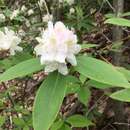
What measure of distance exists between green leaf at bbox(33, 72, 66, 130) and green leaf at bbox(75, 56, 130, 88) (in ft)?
0.29

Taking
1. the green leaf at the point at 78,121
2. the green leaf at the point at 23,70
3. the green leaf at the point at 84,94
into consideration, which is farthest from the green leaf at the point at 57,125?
the green leaf at the point at 23,70

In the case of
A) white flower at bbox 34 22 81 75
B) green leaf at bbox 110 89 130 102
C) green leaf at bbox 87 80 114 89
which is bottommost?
green leaf at bbox 87 80 114 89

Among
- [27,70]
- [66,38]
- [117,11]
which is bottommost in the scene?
[117,11]

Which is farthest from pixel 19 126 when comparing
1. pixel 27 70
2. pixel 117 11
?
pixel 27 70

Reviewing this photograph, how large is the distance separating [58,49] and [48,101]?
19 cm

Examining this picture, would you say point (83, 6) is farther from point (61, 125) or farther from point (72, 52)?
point (72, 52)

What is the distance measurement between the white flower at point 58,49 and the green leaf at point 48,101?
41mm

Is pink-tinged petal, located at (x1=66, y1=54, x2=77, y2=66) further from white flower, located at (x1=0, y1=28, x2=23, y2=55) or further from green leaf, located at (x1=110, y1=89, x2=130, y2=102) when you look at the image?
white flower, located at (x1=0, y1=28, x2=23, y2=55)

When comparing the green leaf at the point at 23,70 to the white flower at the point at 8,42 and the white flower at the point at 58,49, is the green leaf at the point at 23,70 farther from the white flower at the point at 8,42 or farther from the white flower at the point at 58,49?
the white flower at the point at 8,42

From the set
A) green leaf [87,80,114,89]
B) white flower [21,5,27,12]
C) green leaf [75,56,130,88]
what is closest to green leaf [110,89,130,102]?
green leaf [75,56,130,88]

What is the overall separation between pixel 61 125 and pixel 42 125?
978 millimetres

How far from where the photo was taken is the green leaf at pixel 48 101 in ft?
4.73

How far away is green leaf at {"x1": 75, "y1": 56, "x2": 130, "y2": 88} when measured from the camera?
56.9 inches

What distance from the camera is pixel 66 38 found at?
154 centimetres
